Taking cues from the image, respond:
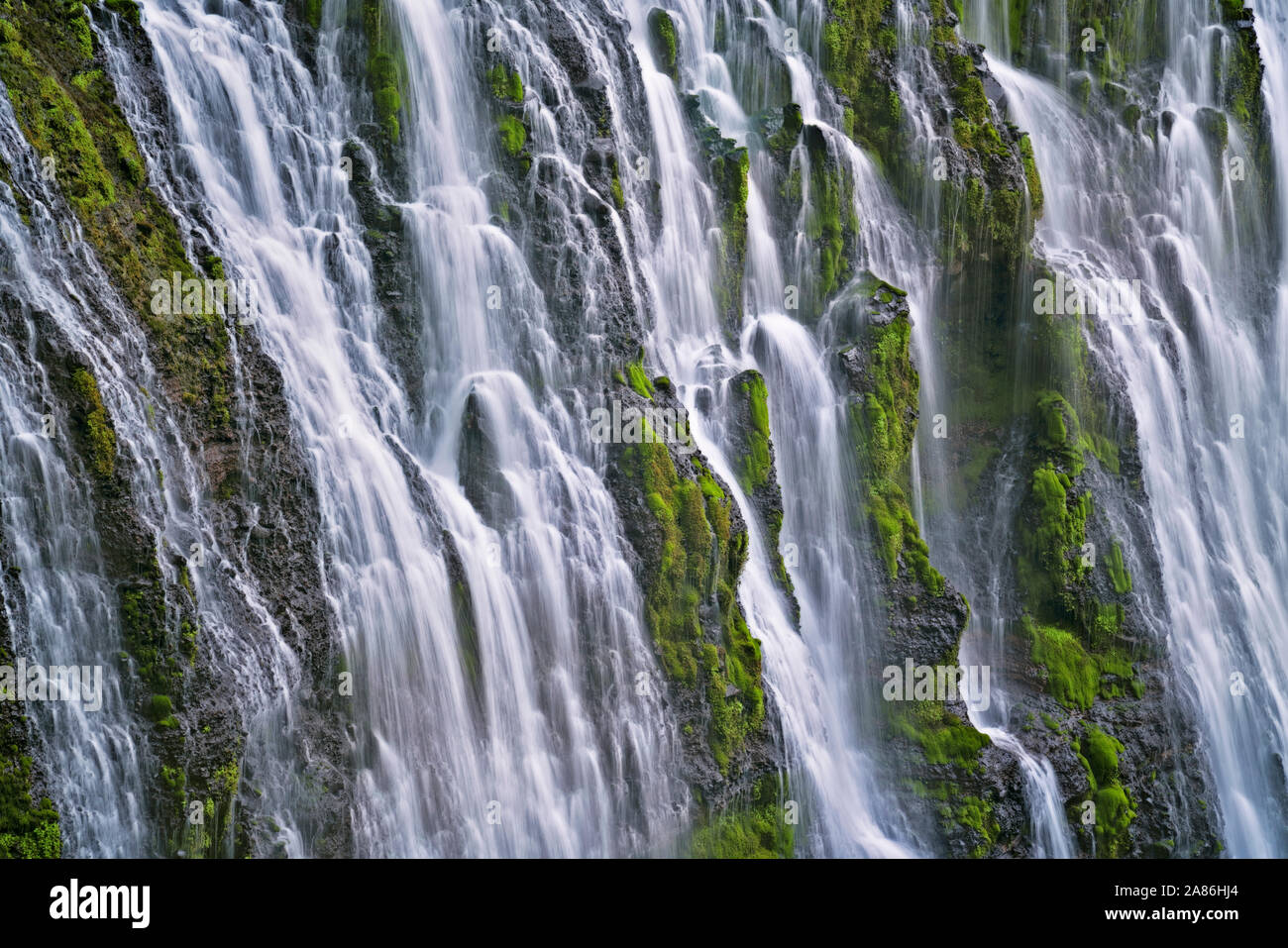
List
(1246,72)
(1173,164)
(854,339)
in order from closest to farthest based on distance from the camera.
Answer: (854,339) → (1173,164) → (1246,72)

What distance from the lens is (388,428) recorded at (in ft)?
56.3

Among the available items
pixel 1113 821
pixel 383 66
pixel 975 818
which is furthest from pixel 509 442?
pixel 1113 821

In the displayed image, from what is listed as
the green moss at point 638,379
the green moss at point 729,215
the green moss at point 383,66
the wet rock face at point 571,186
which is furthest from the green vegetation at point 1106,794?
the green moss at point 383,66

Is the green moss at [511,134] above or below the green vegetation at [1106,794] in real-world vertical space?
above

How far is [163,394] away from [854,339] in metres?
11.7

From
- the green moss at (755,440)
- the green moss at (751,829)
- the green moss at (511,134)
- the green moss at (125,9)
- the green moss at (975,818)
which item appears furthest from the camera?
→ the green moss at (975,818)

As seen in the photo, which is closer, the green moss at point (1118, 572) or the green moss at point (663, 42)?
the green moss at point (663, 42)

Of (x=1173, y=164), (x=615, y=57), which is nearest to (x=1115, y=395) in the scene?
(x=1173, y=164)

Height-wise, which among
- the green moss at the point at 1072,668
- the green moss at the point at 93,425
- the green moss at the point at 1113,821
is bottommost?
the green moss at the point at 1113,821

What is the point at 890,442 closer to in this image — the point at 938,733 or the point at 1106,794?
the point at 938,733

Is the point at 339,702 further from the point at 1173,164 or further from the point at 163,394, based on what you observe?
the point at 1173,164

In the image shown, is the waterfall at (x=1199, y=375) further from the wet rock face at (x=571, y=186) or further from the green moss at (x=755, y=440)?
the wet rock face at (x=571, y=186)

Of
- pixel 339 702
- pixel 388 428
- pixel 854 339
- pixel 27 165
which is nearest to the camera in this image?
pixel 27 165

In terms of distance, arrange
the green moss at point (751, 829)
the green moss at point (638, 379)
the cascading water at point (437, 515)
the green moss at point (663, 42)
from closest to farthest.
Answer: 1. the cascading water at point (437, 515)
2. the green moss at point (751, 829)
3. the green moss at point (638, 379)
4. the green moss at point (663, 42)
